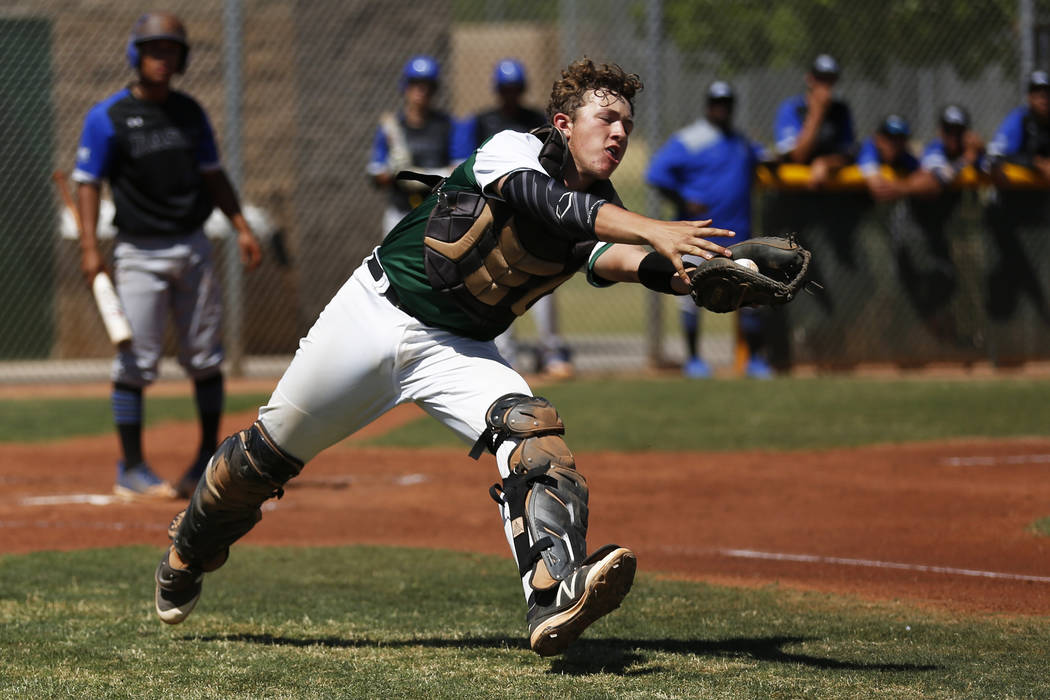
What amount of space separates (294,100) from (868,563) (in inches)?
402

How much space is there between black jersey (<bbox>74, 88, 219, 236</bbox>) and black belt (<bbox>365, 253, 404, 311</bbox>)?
353 centimetres

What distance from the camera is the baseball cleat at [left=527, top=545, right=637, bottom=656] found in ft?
13.3

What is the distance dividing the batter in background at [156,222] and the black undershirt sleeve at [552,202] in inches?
168

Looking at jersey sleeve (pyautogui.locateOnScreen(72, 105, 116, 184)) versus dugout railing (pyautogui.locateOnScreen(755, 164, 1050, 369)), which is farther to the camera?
dugout railing (pyautogui.locateOnScreen(755, 164, 1050, 369))

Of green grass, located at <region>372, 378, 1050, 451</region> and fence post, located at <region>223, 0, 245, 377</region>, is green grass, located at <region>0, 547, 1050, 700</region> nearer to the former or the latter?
green grass, located at <region>372, 378, 1050, 451</region>

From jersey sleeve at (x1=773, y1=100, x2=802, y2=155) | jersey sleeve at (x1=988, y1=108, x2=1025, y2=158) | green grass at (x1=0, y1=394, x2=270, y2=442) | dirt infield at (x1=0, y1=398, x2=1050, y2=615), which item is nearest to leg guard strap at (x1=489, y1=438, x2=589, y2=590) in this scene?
dirt infield at (x1=0, y1=398, x2=1050, y2=615)

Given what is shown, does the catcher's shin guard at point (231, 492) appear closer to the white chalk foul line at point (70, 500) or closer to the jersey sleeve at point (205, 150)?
the white chalk foul line at point (70, 500)

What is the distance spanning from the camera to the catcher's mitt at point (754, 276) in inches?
162

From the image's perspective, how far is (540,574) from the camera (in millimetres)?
4242

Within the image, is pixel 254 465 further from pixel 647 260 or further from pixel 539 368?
pixel 539 368

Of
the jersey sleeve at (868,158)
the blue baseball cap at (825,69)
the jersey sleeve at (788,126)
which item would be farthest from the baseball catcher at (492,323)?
the jersey sleeve at (868,158)

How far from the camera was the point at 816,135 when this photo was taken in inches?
529

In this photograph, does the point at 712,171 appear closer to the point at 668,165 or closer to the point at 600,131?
the point at 668,165

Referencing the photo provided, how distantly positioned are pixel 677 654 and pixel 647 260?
1.30 meters
